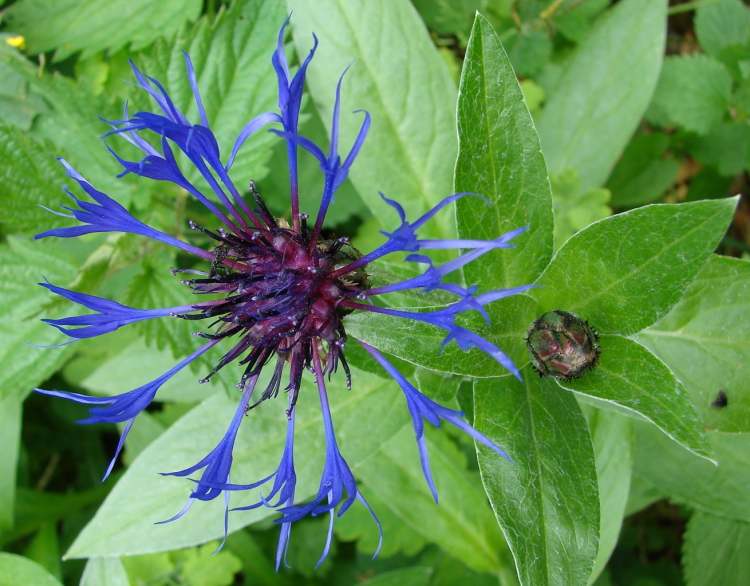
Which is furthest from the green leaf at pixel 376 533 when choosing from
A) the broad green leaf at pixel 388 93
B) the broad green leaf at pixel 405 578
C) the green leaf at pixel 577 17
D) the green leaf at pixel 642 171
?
the green leaf at pixel 577 17

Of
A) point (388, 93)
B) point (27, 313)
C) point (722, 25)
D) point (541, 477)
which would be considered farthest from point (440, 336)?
point (722, 25)

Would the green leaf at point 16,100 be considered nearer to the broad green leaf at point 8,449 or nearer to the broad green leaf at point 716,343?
the broad green leaf at point 8,449

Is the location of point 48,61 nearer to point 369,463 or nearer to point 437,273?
point 369,463

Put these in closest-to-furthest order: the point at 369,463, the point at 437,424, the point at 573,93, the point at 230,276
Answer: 1. the point at 437,424
2. the point at 230,276
3. the point at 369,463
4. the point at 573,93

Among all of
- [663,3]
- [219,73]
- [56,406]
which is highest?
[663,3]

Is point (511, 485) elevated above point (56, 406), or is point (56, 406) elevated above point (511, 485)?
point (511, 485)

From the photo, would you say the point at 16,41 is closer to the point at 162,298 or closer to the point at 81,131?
the point at 81,131

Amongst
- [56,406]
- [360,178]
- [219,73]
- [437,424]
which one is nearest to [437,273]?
[437,424]

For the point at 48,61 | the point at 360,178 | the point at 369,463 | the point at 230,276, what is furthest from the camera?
the point at 48,61
